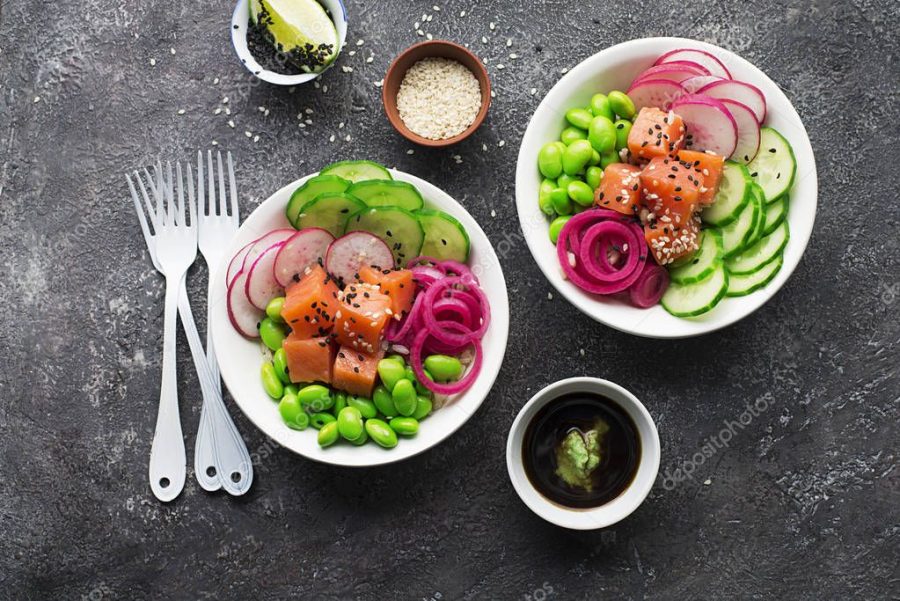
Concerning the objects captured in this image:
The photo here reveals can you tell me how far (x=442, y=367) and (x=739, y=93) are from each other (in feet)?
4.17

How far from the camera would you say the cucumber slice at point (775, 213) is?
2.47 metres

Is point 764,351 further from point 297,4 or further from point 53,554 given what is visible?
point 53,554

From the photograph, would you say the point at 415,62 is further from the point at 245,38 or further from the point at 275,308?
the point at 275,308

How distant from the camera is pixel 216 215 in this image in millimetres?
2855

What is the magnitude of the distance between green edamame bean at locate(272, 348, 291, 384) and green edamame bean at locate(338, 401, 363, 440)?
0.22m

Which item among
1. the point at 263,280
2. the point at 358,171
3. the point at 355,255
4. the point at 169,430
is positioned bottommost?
the point at 169,430

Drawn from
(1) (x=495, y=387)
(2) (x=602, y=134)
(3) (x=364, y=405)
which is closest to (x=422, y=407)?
(3) (x=364, y=405)

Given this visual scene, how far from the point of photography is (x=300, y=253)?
246cm

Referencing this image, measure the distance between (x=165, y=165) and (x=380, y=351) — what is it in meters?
1.20

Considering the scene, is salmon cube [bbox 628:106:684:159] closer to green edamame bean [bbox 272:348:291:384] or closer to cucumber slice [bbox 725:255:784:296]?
cucumber slice [bbox 725:255:784:296]

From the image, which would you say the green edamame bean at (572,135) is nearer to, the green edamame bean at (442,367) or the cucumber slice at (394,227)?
the cucumber slice at (394,227)

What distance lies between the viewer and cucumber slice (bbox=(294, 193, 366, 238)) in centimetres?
243

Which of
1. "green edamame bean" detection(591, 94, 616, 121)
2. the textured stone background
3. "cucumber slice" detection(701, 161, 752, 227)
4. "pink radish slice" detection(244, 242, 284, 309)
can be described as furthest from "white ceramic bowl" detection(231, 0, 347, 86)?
"cucumber slice" detection(701, 161, 752, 227)

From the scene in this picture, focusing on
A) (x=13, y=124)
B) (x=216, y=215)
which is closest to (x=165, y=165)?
(x=216, y=215)
